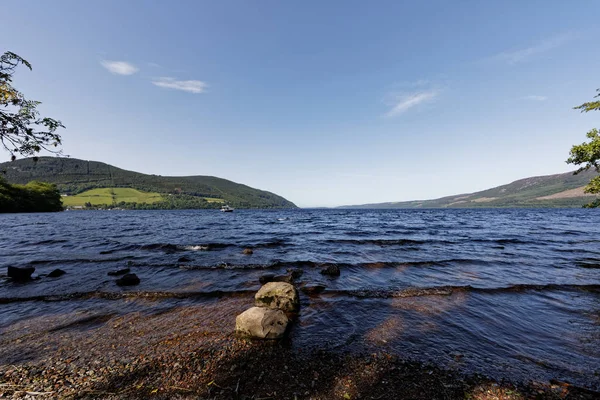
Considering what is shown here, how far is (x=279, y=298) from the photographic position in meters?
9.55

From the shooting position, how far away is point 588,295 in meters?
11.2

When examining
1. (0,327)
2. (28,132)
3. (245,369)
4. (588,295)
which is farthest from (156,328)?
(588,295)

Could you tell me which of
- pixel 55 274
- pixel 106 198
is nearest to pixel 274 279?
pixel 55 274

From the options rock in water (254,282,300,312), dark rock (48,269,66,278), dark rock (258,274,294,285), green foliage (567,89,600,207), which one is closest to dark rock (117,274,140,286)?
dark rock (48,269,66,278)

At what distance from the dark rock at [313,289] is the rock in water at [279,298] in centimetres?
201

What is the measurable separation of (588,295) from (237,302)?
17058 mm

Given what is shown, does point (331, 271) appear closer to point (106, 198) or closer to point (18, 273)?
point (18, 273)

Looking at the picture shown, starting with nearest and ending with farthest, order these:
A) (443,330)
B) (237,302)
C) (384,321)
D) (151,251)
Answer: (443,330)
(384,321)
(237,302)
(151,251)

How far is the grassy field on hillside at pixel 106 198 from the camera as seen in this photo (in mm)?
168125

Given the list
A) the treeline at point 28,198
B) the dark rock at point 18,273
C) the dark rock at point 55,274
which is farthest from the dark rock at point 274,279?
the treeline at point 28,198

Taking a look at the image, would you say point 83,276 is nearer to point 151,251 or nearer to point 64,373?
point 151,251

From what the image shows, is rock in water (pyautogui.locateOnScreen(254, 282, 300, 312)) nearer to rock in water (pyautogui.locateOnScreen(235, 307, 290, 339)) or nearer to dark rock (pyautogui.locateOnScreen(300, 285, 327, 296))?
rock in water (pyautogui.locateOnScreen(235, 307, 290, 339))

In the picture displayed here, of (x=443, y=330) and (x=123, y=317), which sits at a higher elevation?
(x=123, y=317)

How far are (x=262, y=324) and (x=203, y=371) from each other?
1980 millimetres
